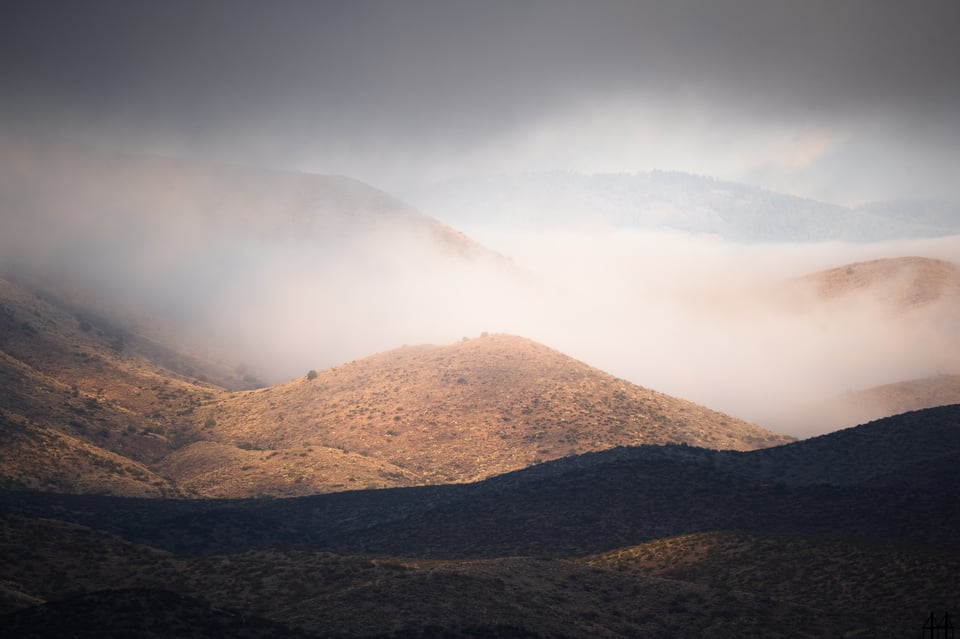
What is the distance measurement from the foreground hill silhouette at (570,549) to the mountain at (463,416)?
70.0 ft

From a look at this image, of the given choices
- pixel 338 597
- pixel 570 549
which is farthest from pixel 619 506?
pixel 338 597

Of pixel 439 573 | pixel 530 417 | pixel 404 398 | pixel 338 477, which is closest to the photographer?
pixel 439 573

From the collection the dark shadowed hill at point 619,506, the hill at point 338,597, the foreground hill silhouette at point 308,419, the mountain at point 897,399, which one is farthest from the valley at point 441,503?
the mountain at point 897,399

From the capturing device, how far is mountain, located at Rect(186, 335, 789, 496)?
406 ft

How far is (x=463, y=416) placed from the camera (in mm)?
135750

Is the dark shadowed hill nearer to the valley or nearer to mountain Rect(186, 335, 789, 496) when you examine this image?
the valley

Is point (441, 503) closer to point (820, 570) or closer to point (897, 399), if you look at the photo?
point (820, 570)

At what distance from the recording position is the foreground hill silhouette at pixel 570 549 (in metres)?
49.0

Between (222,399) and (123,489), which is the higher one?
(222,399)

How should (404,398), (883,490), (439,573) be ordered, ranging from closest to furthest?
(439,573)
(883,490)
(404,398)

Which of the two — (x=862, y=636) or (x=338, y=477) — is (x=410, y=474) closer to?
(x=338, y=477)

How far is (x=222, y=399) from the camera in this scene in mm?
154125

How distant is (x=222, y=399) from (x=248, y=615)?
111689 millimetres

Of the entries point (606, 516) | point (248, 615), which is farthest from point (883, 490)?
point (248, 615)
